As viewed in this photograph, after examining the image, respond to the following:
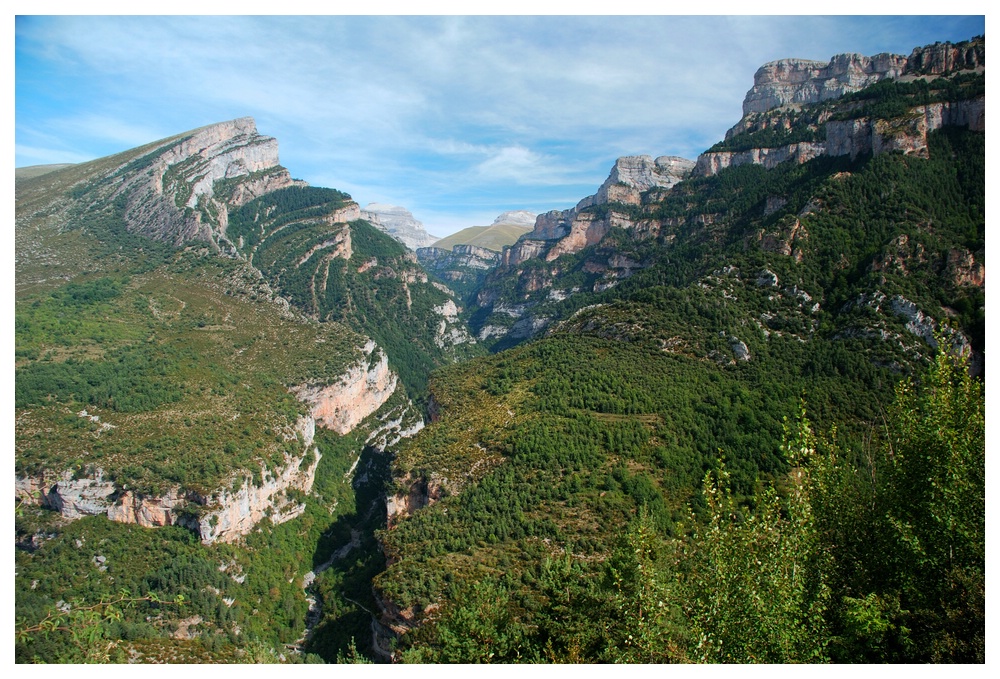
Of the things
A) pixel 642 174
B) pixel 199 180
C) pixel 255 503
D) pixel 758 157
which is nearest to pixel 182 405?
pixel 255 503

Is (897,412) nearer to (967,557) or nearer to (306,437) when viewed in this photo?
(967,557)

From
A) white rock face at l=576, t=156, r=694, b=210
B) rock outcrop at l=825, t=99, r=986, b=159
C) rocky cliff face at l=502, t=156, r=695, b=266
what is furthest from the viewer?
white rock face at l=576, t=156, r=694, b=210

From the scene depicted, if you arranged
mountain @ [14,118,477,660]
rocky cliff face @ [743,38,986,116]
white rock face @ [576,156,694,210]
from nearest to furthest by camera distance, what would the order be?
mountain @ [14,118,477,660] < rocky cliff face @ [743,38,986,116] < white rock face @ [576,156,694,210]

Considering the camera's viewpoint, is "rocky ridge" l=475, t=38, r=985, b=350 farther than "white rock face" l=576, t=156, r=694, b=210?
No

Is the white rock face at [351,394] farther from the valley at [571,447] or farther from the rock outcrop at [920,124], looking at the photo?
the rock outcrop at [920,124]

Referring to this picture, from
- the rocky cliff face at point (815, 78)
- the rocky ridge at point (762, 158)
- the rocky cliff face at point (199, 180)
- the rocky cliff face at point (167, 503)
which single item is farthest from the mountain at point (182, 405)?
the rocky cliff face at point (815, 78)

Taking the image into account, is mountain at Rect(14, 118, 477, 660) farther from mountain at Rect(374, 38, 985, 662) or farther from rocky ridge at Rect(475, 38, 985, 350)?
rocky ridge at Rect(475, 38, 985, 350)

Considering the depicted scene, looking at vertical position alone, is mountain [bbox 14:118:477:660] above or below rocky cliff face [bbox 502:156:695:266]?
below

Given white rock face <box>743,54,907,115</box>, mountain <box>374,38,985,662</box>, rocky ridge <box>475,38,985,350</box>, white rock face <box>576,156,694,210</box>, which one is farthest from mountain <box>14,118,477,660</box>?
white rock face <box>743,54,907,115</box>
